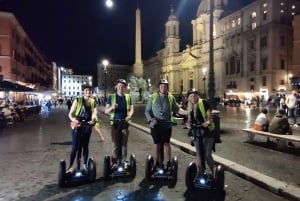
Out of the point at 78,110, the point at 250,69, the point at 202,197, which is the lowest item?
the point at 202,197

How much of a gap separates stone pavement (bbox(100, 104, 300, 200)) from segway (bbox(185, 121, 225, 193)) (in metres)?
1.01

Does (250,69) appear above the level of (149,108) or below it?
above

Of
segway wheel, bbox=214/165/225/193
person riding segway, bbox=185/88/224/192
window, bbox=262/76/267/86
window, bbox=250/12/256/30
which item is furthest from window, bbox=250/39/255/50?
segway wheel, bbox=214/165/225/193

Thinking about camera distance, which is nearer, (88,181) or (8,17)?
(88,181)

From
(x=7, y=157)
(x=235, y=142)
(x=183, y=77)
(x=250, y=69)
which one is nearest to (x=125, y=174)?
(x=7, y=157)

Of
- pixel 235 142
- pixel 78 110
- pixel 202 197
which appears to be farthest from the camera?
pixel 235 142

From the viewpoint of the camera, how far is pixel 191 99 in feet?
18.3

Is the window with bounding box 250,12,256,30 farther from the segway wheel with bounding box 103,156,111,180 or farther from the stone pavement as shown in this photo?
the segway wheel with bounding box 103,156,111,180

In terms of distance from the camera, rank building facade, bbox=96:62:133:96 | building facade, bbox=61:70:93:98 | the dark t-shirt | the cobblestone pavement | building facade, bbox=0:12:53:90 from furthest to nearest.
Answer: building facade, bbox=61:70:93:98 → building facade, bbox=96:62:133:96 → building facade, bbox=0:12:53:90 → the dark t-shirt → the cobblestone pavement

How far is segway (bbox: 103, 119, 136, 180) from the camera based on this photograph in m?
6.28

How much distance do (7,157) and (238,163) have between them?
Result: 604cm

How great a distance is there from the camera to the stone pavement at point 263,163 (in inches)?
228

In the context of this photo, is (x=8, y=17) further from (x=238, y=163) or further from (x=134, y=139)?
(x=238, y=163)

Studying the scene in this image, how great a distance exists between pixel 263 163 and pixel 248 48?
61124 mm
